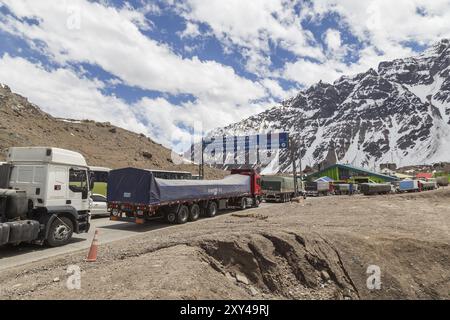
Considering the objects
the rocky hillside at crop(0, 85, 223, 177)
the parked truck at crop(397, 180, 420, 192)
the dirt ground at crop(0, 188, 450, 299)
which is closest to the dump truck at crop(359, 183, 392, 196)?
the parked truck at crop(397, 180, 420, 192)

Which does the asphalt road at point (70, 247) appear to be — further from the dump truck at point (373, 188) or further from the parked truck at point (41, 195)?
the dump truck at point (373, 188)

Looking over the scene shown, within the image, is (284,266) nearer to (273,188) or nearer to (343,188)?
(273,188)

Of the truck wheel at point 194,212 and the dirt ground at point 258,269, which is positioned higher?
the truck wheel at point 194,212

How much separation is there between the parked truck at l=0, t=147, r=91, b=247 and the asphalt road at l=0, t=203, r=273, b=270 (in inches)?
16.1

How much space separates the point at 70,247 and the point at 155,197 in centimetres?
543

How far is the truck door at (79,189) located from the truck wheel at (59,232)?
0.71m

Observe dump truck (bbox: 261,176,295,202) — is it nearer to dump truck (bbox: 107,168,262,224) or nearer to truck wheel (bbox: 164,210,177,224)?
dump truck (bbox: 107,168,262,224)

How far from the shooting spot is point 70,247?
1267cm

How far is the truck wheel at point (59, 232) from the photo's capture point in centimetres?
1234

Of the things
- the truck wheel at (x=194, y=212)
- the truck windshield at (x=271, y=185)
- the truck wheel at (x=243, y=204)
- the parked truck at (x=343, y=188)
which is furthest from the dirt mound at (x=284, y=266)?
the parked truck at (x=343, y=188)

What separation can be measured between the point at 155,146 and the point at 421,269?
6324 cm

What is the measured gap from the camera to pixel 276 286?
33.5 ft

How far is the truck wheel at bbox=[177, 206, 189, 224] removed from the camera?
1930cm
